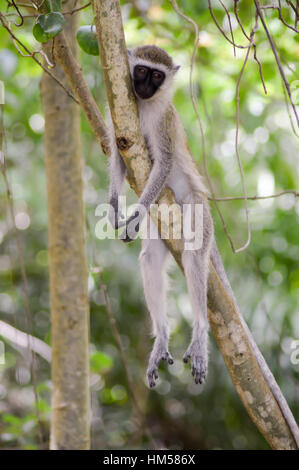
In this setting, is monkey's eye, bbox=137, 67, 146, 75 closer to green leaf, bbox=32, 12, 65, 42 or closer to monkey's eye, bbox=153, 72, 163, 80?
monkey's eye, bbox=153, 72, 163, 80

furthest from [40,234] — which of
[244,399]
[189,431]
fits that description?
[244,399]

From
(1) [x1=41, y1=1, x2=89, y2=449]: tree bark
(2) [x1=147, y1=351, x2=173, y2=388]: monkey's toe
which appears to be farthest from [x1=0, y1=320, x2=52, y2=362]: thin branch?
(2) [x1=147, y1=351, x2=173, y2=388]: monkey's toe

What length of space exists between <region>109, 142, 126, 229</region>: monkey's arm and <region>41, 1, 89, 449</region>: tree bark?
36cm

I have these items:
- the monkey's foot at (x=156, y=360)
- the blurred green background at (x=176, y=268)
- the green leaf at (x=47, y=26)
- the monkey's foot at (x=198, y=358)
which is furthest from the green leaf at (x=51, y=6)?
the blurred green background at (x=176, y=268)

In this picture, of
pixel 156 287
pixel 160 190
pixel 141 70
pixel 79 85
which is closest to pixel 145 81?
pixel 141 70

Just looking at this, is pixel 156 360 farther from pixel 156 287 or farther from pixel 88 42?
pixel 88 42

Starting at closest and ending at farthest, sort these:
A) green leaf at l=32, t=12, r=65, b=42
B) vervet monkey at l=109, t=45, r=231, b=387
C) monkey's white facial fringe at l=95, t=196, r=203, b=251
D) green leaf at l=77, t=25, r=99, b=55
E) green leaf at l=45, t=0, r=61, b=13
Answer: green leaf at l=32, t=12, r=65, b=42
green leaf at l=45, t=0, r=61, b=13
monkey's white facial fringe at l=95, t=196, r=203, b=251
green leaf at l=77, t=25, r=99, b=55
vervet monkey at l=109, t=45, r=231, b=387

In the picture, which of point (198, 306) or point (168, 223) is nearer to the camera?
point (168, 223)

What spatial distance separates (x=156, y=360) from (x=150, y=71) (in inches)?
81.0

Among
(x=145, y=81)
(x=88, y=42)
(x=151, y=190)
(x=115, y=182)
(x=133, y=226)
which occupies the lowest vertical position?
(x=133, y=226)

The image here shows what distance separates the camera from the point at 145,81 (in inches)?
145

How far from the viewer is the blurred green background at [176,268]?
580 cm

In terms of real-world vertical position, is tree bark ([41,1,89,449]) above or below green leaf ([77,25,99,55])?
below

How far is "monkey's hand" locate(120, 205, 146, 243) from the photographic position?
329 centimetres
